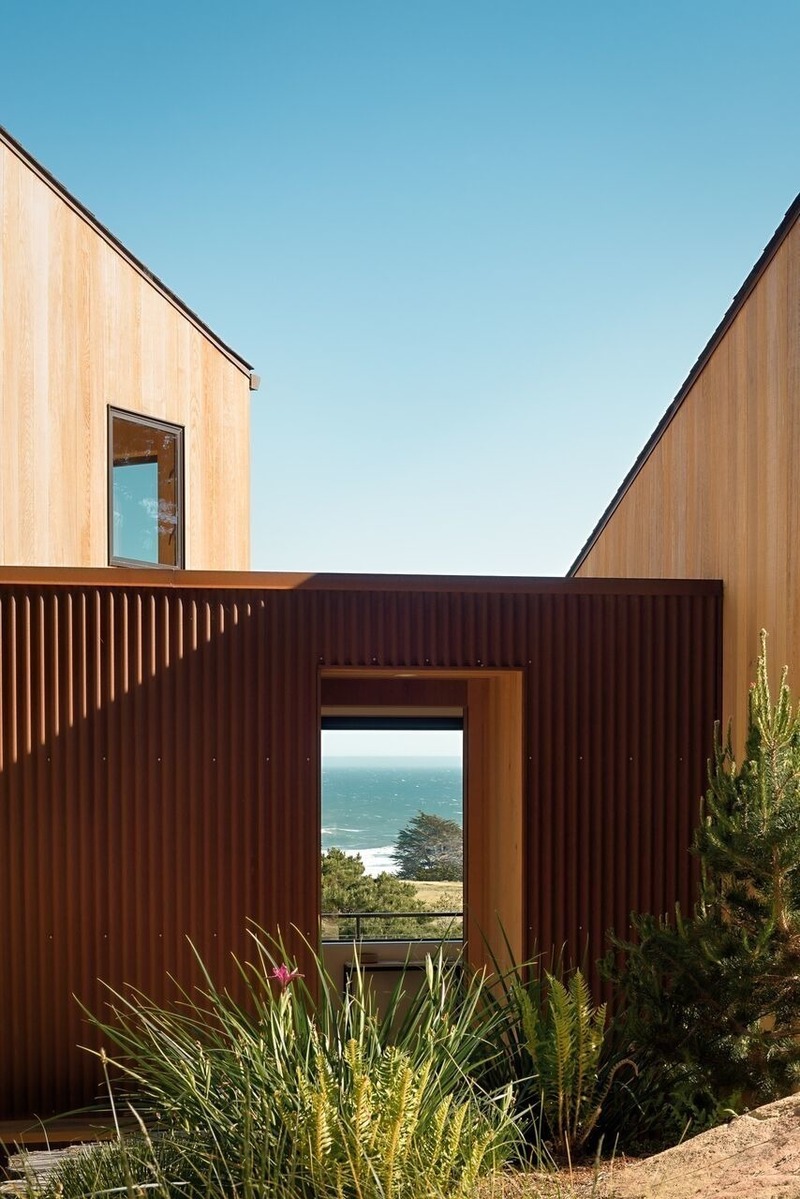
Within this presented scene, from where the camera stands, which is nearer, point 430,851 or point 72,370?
point 72,370

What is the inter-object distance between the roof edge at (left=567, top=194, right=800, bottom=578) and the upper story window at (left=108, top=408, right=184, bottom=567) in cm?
353

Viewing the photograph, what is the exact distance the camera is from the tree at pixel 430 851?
34938mm

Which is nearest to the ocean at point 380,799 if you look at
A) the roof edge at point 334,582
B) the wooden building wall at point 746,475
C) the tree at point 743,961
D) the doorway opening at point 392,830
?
the doorway opening at point 392,830

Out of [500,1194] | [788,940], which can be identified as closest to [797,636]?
[788,940]

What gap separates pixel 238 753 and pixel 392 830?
47.9m

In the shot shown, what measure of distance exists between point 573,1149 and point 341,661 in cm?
284

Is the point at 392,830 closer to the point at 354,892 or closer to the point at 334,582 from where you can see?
the point at 354,892

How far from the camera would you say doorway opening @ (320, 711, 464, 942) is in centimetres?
812

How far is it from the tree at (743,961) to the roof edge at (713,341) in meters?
2.64

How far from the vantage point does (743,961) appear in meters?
3.21

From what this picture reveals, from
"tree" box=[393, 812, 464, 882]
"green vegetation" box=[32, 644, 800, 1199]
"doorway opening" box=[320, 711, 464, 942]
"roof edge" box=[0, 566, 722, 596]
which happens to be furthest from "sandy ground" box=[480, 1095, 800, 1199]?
"tree" box=[393, 812, 464, 882]

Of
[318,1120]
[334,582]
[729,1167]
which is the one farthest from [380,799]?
[318,1120]

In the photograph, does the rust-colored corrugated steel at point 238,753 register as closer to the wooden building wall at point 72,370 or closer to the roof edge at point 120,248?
the wooden building wall at point 72,370

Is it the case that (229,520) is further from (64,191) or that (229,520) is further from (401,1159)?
(401,1159)
